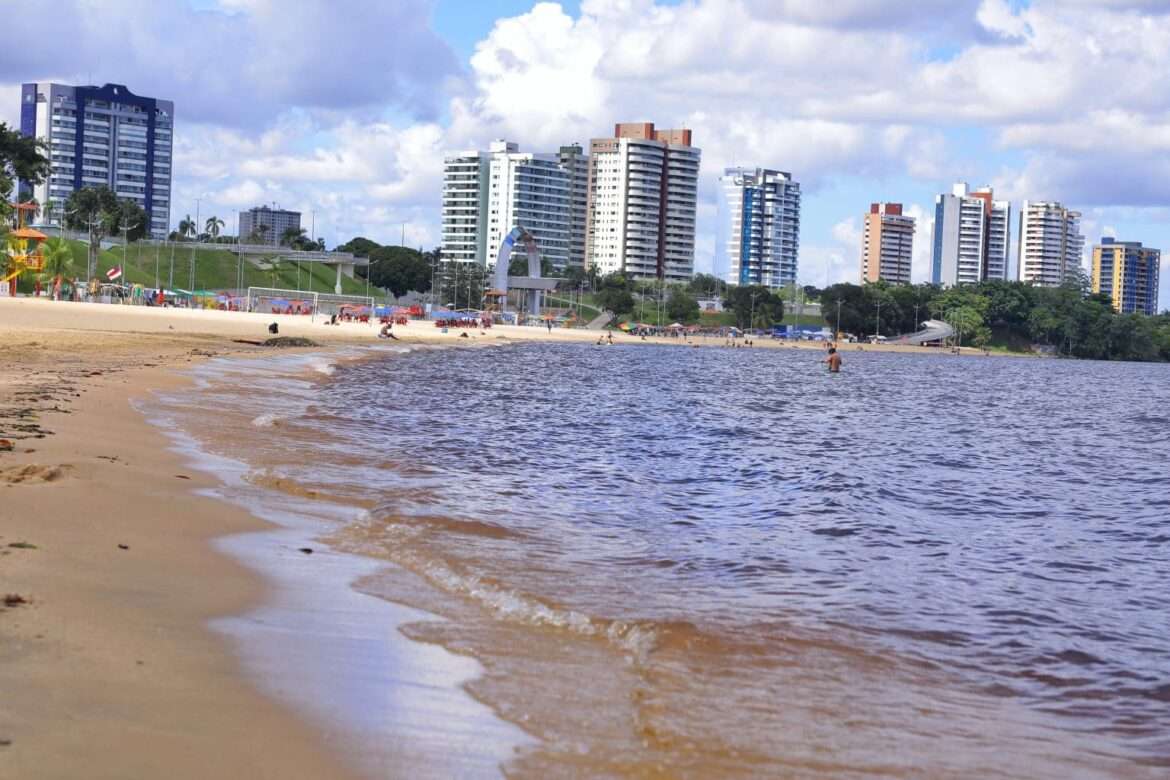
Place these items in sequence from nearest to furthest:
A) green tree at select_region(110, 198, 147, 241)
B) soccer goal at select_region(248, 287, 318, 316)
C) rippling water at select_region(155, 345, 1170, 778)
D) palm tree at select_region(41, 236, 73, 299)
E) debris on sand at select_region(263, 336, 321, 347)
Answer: rippling water at select_region(155, 345, 1170, 778) → debris on sand at select_region(263, 336, 321, 347) → palm tree at select_region(41, 236, 73, 299) → soccer goal at select_region(248, 287, 318, 316) → green tree at select_region(110, 198, 147, 241)

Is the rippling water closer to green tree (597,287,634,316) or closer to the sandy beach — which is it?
the sandy beach

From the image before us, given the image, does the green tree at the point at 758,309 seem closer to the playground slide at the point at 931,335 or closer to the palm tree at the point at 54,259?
the playground slide at the point at 931,335

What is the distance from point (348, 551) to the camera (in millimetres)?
10070

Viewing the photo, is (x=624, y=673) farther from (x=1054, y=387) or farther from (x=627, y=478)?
(x=1054, y=387)

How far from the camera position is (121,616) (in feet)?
21.6

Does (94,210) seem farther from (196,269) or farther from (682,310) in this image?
(682,310)

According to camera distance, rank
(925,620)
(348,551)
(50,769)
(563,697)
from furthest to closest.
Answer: (348,551) → (925,620) → (563,697) → (50,769)

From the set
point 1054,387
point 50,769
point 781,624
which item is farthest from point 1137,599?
point 1054,387

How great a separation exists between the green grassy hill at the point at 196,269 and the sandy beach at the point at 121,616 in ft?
437

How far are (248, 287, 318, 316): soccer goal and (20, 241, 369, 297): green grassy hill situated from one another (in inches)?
706

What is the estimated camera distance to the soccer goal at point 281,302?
374 ft

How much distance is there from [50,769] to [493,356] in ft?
228

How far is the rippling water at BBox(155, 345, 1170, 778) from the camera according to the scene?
637 centimetres

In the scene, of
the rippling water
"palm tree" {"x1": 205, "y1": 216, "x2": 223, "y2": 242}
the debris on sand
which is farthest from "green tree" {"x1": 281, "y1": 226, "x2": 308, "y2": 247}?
the rippling water
